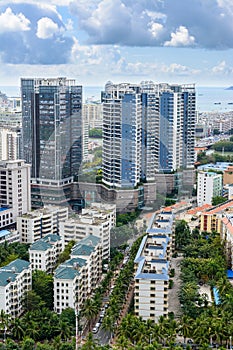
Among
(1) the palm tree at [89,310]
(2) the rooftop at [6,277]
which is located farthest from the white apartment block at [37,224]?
(1) the palm tree at [89,310]

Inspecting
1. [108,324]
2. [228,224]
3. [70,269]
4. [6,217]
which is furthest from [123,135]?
[108,324]

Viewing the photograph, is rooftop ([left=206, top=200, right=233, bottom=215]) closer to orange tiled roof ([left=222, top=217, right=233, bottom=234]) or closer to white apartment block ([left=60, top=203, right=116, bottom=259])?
orange tiled roof ([left=222, top=217, right=233, bottom=234])

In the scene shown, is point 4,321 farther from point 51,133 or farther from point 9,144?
point 9,144

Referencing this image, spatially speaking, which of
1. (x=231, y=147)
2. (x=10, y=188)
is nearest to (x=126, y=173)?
(x=10, y=188)

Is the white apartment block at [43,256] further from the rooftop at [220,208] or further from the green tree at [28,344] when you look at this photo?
the rooftop at [220,208]

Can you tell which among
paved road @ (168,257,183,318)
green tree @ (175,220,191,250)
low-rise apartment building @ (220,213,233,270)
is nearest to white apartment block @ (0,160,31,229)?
green tree @ (175,220,191,250)

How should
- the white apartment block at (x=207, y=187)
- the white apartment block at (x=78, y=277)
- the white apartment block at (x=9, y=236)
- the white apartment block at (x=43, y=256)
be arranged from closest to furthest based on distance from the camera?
1. the white apartment block at (x=78, y=277)
2. the white apartment block at (x=43, y=256)
3. the white apartment block at (x=9, y=236)
4. the white apartment block at (x=207, y=187)
